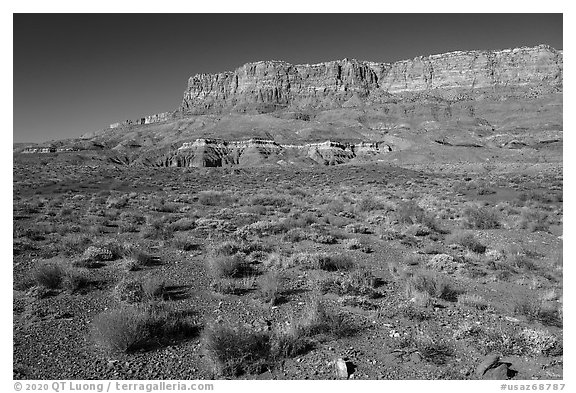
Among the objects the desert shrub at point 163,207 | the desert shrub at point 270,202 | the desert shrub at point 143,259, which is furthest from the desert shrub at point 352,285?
the desert shrub at point 163,207

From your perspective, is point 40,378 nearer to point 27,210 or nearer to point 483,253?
point 483,253

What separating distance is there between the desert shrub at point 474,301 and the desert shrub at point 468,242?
4.95 m

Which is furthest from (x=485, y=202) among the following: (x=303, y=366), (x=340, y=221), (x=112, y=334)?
(x=112, y=334)

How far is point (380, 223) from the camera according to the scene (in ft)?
57.4

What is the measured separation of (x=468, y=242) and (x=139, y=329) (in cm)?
1129

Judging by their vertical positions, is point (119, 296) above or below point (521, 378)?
above

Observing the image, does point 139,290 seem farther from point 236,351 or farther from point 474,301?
point 474,301

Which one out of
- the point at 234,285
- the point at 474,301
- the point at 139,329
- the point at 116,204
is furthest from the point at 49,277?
the point at 116,204

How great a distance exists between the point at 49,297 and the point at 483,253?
12.5 metres

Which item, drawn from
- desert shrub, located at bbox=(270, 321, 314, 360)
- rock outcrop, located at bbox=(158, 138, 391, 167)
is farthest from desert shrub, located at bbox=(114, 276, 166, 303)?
rock outcrop, located at bbox=(158, 138, 391, 167)

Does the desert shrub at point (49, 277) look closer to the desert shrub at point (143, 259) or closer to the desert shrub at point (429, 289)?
the desert shrub at point (143, 259)

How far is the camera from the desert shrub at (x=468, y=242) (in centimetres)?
1256

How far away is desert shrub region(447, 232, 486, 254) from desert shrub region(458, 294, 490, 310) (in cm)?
495

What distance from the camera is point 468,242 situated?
42.9 feet
